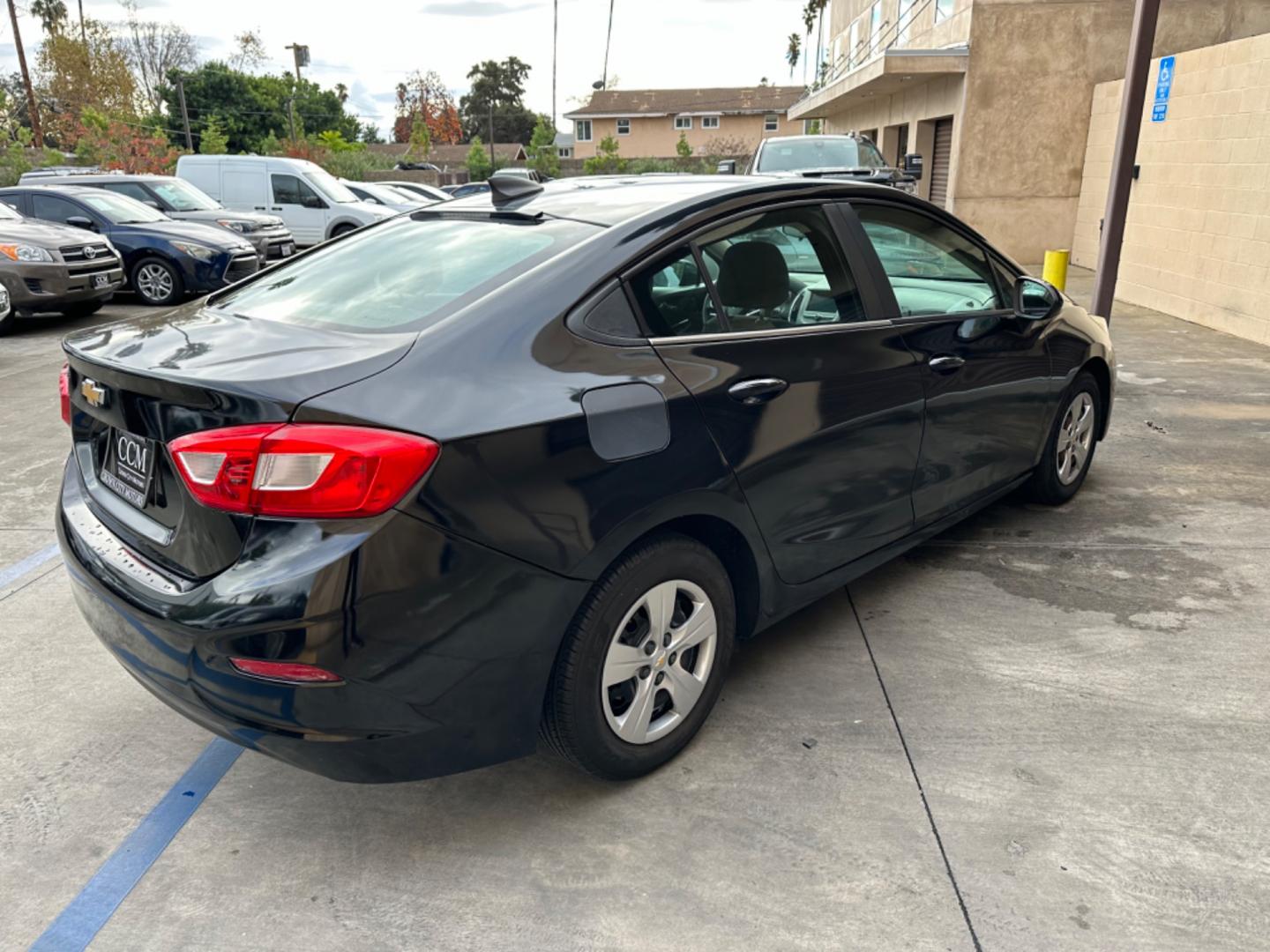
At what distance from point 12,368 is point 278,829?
8.08 metres

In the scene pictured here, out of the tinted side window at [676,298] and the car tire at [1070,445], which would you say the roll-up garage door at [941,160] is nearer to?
the car tire at [1070,445]

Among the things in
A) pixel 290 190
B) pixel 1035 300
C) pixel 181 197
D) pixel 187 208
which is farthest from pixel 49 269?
pixel 1035 300

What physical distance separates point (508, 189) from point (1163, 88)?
36.3 ft

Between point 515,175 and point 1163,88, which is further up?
point 1163,88

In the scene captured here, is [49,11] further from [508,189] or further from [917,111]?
[508,189]

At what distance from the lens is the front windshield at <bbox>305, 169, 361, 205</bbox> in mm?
19500

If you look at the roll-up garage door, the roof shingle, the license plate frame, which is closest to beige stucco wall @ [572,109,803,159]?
the roof shingle

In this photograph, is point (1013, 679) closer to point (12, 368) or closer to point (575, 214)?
point (575, 214)

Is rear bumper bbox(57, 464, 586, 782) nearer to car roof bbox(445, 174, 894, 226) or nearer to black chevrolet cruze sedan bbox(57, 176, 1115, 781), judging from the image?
black chevrolet cruze sedan bbox(57, 176, 1115, 781)

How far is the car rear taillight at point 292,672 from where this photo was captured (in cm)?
222

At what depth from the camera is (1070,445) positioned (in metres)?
4.89

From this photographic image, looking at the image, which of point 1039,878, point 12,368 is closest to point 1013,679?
point 1039,878

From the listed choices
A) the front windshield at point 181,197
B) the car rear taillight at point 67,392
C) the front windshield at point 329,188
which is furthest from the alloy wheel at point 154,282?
the car rear taillight at point 67,392

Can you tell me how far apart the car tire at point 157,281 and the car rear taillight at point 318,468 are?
12243 mm
